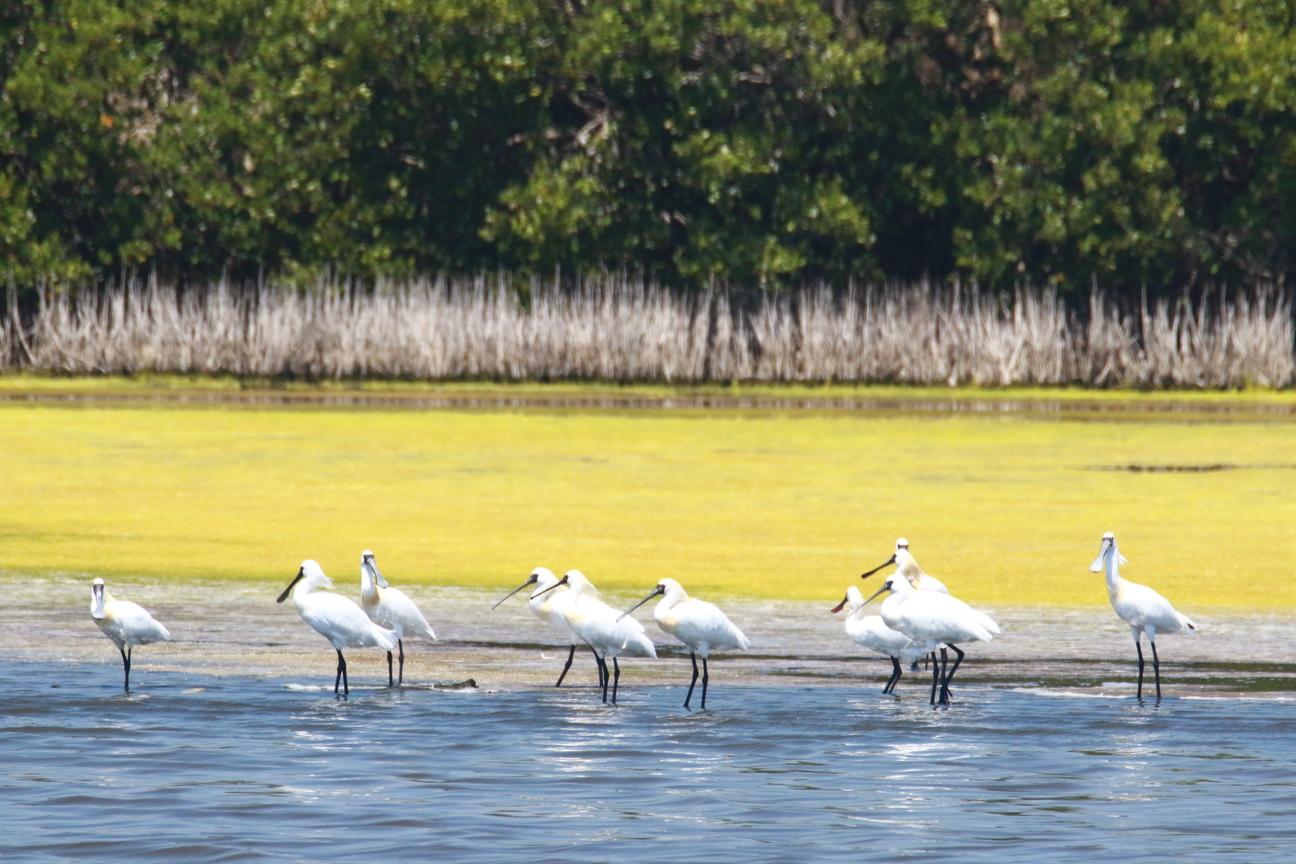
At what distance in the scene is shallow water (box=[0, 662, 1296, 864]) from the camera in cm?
755

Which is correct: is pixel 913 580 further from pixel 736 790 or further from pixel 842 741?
pixel 736 790

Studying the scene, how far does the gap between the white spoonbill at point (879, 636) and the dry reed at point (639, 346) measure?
22896 millimetres

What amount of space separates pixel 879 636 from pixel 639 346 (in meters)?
23.8

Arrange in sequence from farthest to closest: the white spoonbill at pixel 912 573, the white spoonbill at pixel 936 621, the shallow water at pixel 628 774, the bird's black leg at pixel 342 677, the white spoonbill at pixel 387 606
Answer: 1. the white spoonbill at pixel 912 573
2. the white spoonbill at pixel 387 606
3. the bird's black leg at pixel 342 677
4. the white spoonbill at pixel 936 621
5. the shallow water at pixel 628 774

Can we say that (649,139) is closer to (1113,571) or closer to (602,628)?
(1113,571)

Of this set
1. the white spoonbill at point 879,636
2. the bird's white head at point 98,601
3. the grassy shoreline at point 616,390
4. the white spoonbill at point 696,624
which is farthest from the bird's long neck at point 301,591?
the grassy shoreline at point 616,390

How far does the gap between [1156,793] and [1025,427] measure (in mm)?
17653

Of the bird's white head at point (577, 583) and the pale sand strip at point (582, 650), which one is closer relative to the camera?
the bird's white head at point (577, 583)

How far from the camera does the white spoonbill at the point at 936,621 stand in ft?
31.2

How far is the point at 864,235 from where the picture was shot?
38094 mm

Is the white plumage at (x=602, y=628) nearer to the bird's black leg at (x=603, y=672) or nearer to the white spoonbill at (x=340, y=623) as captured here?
the bird's black leg at (x=603, y=672)

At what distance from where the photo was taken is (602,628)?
9695 millimetres

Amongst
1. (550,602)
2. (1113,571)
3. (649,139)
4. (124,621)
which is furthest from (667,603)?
(649,139)

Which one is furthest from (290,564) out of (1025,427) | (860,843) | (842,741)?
(1025,427)
